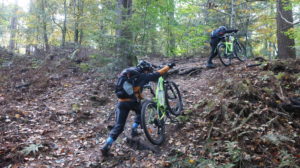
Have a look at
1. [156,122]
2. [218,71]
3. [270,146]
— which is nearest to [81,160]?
[156,122]

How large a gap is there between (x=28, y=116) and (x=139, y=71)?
4762mm

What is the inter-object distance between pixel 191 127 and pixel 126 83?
231 centimetres

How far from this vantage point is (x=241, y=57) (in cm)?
1041

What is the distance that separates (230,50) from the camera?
968 cm

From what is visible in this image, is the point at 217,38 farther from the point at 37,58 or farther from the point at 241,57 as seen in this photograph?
the point at 37,58

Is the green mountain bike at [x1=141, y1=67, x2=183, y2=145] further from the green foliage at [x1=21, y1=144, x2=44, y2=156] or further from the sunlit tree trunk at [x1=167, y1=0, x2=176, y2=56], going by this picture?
the sunlit tree trunk at [x1=167, y1=0, x2=176, y2=56]

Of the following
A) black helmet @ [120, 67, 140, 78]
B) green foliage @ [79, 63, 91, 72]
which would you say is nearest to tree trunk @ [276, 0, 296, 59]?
black helmet @ [120, 67, 140, 78]

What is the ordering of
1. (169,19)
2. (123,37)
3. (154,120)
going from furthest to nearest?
(169,19)
(123,37)
(154,120)

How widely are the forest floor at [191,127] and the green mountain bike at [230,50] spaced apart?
0.88m

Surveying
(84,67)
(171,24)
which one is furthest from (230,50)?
(84,67)

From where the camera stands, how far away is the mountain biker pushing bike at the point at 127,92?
5223 millimetres

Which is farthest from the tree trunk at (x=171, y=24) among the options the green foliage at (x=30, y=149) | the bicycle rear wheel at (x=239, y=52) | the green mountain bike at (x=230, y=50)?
the green foliage at (x=30, y=149)

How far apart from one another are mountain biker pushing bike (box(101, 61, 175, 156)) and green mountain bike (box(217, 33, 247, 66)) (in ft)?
16.7

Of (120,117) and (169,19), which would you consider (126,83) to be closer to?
(120,117)
